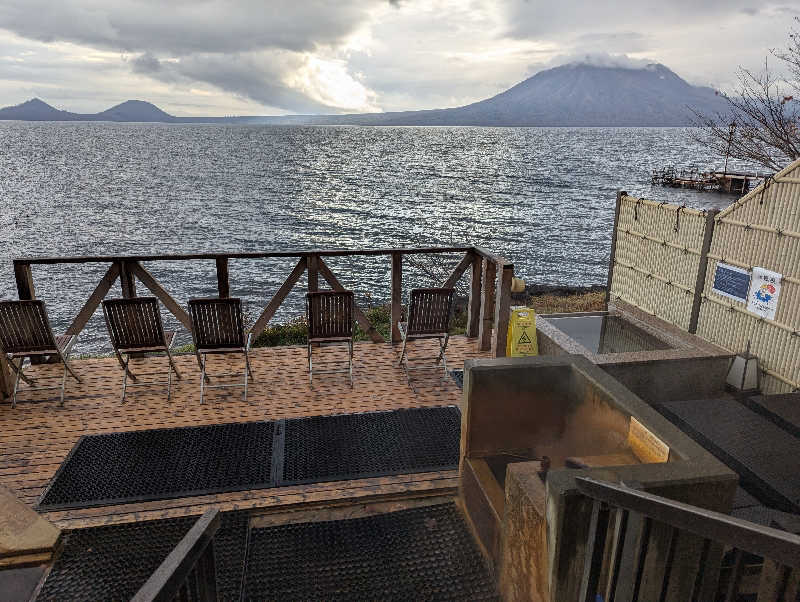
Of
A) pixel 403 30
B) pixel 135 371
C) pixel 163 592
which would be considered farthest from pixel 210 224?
pixel 163 592

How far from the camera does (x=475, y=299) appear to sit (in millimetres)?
7000

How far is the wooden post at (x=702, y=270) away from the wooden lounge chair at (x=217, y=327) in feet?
18.4

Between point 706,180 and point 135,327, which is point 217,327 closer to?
point 135,327

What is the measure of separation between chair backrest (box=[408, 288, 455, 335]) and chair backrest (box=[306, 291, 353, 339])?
67cm

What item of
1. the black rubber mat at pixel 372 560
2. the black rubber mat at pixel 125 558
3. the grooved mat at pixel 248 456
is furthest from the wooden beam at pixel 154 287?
the black rubber mat at pixel 372 560

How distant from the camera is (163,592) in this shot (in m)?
1.41

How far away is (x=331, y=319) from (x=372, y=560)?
9.56ft

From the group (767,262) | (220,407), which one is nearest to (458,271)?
(220,407)

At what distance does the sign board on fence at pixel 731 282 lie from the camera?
6242mm

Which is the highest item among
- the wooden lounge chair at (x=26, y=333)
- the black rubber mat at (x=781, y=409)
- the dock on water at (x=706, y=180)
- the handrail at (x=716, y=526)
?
the handrail at (x=716, y=526)

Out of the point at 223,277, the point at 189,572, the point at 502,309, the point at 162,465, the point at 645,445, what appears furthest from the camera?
the point at 223,277

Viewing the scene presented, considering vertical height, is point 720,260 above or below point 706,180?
above

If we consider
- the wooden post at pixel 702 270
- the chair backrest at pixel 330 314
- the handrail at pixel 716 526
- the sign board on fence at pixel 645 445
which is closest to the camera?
the handrail at pixel 716 526

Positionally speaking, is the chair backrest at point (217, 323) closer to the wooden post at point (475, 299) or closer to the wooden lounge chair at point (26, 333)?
the wooden lounge chair at point (26, 333)
